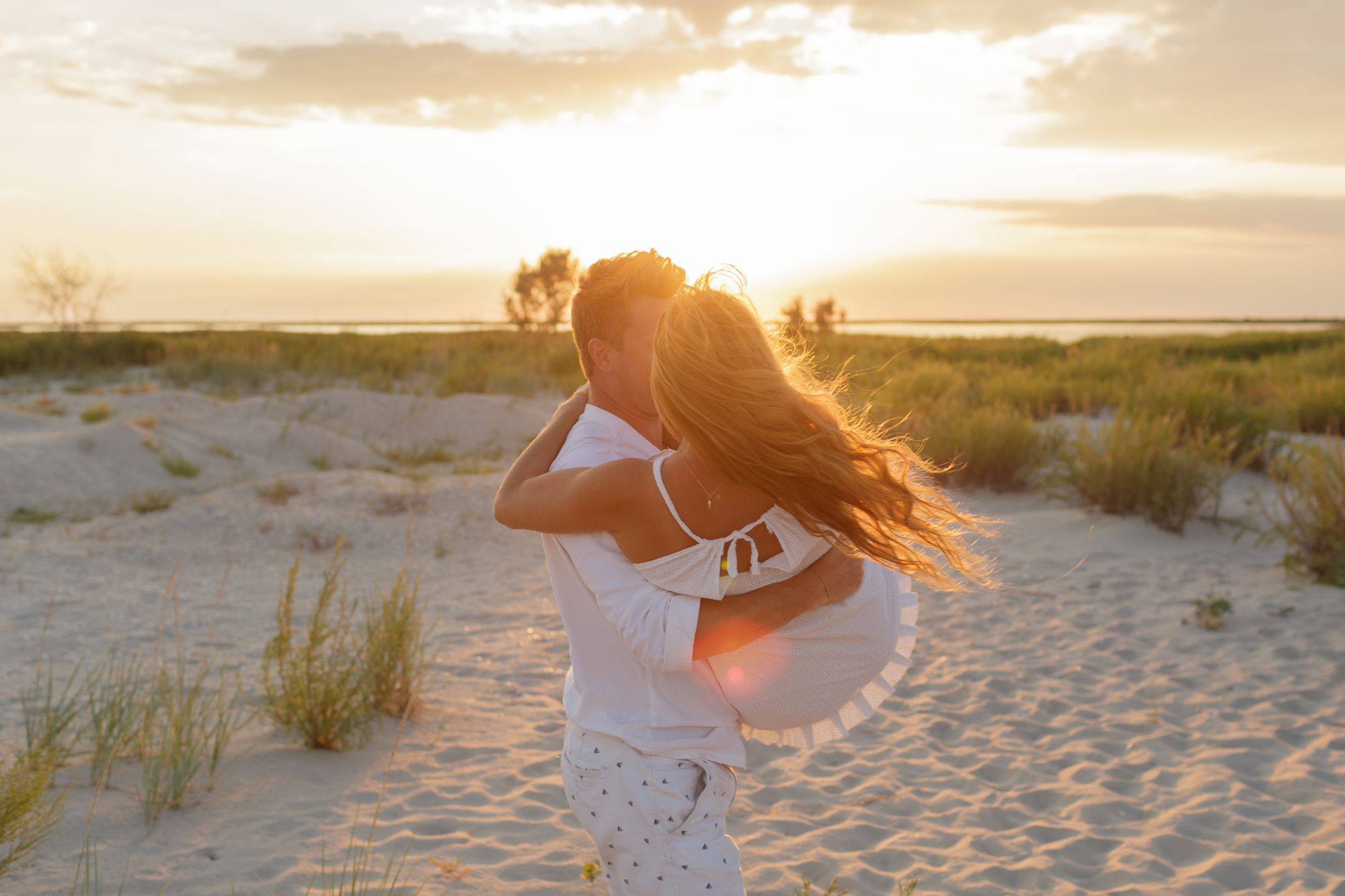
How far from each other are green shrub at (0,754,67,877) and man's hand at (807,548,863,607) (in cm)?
230

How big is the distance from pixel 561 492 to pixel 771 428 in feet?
1.40

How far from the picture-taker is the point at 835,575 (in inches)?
72.6

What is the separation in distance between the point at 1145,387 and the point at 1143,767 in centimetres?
793

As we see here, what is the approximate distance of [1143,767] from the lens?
4.18 m

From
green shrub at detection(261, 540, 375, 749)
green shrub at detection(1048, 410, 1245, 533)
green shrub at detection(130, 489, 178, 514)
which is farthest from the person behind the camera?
green shrub at detection(130, 489, 178, 514)

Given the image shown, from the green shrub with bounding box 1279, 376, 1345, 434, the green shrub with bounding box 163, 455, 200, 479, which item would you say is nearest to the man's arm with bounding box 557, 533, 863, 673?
the green shrub with bounding box 163, 455, 200, 479

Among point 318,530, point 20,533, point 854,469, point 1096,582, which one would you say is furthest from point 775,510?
point 20,533

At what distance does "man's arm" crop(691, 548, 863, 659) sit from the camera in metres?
1.79

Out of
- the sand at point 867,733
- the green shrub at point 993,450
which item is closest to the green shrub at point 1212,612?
the sand at point 867,733

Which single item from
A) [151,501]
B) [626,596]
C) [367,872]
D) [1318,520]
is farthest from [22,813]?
[151,501]

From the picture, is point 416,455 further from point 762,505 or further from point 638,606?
point 762,505

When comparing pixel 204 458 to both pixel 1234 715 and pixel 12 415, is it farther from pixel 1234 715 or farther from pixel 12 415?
pixel 1234 715

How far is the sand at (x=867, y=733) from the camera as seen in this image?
3365 millimetres

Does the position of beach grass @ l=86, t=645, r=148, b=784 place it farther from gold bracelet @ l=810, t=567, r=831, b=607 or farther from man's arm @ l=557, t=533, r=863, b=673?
gold bracelet @ l=810, t=567, r=831, b=607
